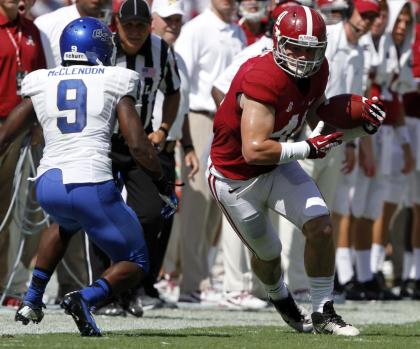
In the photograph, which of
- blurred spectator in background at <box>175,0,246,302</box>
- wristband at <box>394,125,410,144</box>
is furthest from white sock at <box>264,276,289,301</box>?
wristband at <box>394,125,410,144</box>

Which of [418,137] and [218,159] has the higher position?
[218,159]

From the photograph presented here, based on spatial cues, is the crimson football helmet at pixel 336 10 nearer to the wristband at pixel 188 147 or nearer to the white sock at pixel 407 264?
the wristband at pixel 188 147

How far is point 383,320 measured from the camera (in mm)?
8805

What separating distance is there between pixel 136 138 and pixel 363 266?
16.2 ft

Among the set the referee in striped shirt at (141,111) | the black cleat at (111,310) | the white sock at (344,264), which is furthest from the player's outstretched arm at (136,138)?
the white sock at (344,264)

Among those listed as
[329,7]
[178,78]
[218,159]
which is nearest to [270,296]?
[218,159]

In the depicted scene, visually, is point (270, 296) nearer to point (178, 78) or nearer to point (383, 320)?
point (383, 320)

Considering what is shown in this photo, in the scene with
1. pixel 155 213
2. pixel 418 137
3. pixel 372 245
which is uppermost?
pixel 155 213

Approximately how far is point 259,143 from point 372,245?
5320 millimetres

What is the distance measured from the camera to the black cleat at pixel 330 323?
7.10m

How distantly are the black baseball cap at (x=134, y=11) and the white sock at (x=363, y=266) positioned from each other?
3.61 metres

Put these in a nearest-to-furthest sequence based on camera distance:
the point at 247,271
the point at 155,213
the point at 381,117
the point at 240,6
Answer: the point at 381,117, the point at 155,213, the point at 247,271, the point at 240,6

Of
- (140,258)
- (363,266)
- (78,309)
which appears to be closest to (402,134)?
(363,266)

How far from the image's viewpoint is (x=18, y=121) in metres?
7.01
